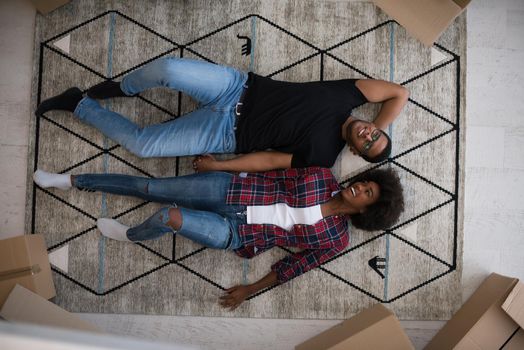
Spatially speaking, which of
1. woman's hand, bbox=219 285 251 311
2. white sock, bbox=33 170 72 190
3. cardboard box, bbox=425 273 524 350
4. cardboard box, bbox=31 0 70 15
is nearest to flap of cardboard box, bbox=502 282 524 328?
cardboard box, bbox=425 273 524 350

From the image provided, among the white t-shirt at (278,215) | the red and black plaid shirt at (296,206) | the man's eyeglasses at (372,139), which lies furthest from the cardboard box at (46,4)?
the man's eyeglasses at (372,139)

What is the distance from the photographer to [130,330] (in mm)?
2193

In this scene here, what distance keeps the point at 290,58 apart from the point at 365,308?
1285 millimetres

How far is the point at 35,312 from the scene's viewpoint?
6.37 feet

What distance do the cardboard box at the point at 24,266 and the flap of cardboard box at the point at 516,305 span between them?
206 centimetres

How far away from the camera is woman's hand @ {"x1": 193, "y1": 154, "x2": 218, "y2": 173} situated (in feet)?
6.82

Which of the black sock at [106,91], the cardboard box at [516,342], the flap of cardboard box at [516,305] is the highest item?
the black sock at [106,91]

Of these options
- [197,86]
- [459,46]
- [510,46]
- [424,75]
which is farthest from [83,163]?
[510,46]

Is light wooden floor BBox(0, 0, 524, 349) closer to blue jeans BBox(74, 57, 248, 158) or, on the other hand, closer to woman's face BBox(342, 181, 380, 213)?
blue jeans BBox(74, 57, 248, 158)

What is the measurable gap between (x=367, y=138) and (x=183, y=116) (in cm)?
85

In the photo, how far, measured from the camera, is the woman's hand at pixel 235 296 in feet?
7.00

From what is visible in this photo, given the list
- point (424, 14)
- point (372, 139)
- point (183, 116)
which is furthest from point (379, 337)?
point (424, 14)

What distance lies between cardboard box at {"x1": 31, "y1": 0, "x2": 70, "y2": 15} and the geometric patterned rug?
4 cm

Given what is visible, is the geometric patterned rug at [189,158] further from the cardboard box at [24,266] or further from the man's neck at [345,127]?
the man's neck at [345,127]
